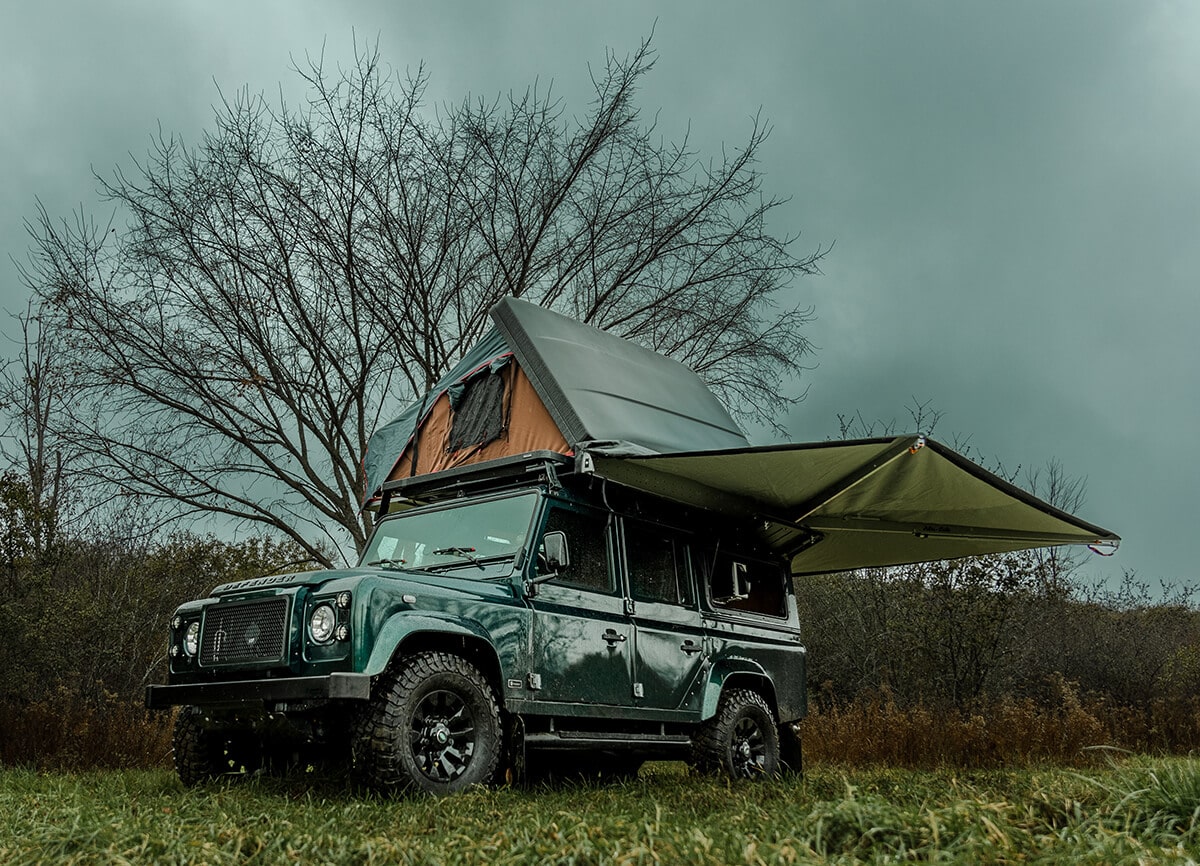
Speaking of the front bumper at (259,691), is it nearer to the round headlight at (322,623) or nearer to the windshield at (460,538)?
the round headlight at (322,623)

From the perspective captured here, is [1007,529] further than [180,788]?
Yes

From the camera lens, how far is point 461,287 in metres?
12.0

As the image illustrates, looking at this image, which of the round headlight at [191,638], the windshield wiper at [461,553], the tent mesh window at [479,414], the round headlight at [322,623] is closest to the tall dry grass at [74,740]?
the round headlight at [191,638]

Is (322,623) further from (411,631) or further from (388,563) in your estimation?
(388,563)

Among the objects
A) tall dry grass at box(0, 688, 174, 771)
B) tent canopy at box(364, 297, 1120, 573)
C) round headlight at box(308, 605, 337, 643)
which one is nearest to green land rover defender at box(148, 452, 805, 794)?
round headlight at box(308, 605, 337, 643)

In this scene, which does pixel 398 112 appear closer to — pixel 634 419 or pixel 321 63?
pixel 321 63

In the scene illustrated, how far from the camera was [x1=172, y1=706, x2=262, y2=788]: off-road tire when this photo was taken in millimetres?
6492

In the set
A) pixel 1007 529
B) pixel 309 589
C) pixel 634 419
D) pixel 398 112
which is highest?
pixel 398 112

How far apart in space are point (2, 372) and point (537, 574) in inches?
391

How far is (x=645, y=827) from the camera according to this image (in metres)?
4.14

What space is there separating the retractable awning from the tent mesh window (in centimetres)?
107

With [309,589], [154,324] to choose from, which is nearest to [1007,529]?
[309,589]

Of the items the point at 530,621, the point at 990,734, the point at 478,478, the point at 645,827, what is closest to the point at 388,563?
the point at 478,478

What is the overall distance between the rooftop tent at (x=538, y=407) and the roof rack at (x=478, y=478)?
0.58ft
